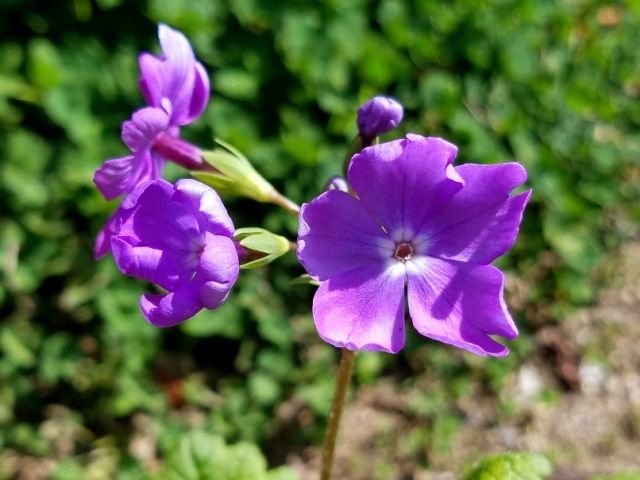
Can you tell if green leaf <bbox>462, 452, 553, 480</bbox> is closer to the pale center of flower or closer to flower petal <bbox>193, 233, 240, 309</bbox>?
the pale center of flower

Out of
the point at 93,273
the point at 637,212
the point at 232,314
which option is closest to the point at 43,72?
the point at 93,273

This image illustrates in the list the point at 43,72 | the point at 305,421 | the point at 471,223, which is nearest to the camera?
the point at 471,223

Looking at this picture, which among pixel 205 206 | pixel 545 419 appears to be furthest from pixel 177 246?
pixel 545 419

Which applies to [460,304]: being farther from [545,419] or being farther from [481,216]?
[545,419]

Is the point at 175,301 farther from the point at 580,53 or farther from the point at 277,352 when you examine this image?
the point at 580,53

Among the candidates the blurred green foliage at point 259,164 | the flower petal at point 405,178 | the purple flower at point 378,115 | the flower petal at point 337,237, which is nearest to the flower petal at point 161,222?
the flower petal at point 337,237

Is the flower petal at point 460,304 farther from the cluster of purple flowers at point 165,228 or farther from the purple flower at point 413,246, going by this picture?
the cluster of purple flowers at point 165,228

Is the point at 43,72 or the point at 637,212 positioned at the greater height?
the point at 43,72
